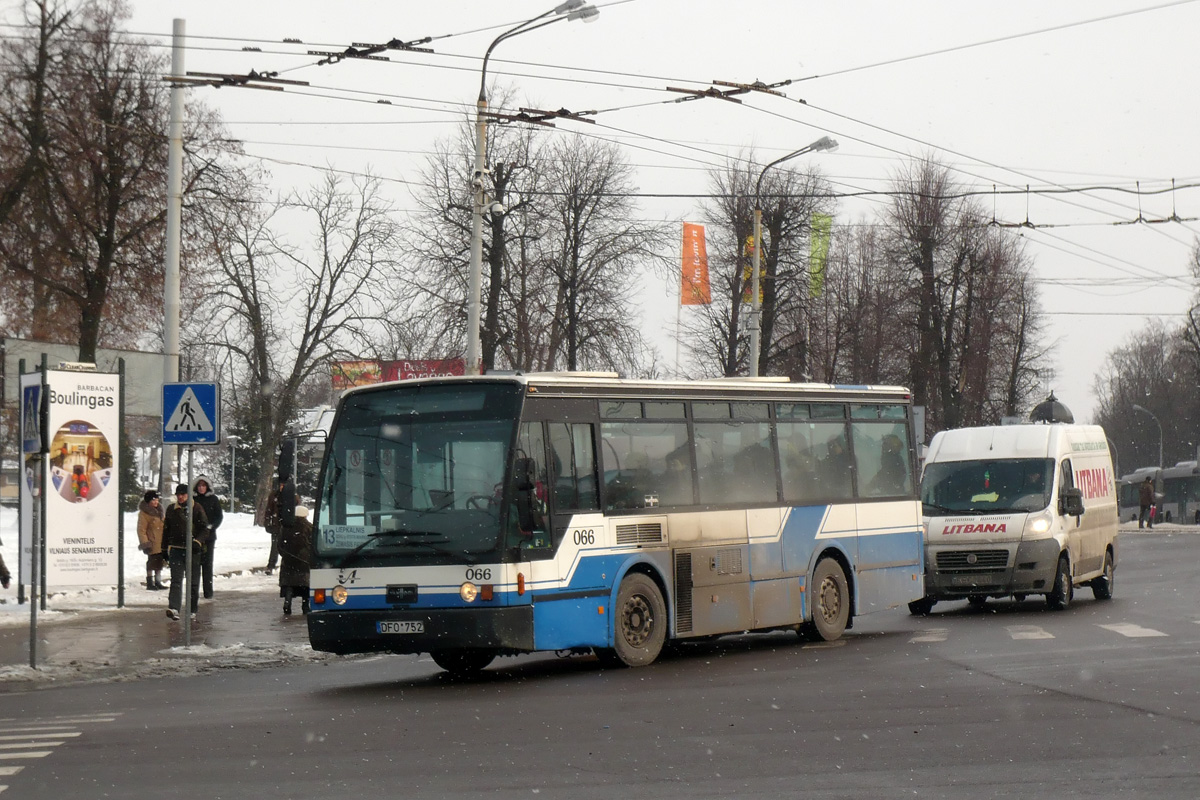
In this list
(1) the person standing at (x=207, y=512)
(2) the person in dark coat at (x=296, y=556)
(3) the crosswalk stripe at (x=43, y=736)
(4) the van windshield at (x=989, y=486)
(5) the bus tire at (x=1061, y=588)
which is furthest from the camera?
(1) the person standing at (x=207, y=512)

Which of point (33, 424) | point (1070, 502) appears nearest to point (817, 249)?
point (1070, 502)

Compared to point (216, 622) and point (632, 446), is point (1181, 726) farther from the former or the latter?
point (216, 622)

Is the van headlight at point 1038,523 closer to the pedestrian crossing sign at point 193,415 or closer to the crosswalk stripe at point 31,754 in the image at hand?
the pedestrian crossing sign at point 193,415

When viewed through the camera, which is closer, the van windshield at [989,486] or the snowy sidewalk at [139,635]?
the snowy sidewalk at [139,635]

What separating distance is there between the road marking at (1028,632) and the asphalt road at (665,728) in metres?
0.76

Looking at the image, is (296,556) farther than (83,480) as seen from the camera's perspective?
No

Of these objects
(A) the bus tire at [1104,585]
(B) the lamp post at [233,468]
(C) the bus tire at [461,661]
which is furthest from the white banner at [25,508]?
(B) the lamp post at [233,468]

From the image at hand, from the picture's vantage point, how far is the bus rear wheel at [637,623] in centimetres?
1498

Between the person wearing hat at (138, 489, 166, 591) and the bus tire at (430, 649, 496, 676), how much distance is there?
1224 cm

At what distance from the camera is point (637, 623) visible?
1527 centimetres

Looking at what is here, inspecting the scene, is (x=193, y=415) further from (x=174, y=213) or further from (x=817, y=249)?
(x=817, y=249)

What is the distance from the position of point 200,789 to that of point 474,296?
1840cm

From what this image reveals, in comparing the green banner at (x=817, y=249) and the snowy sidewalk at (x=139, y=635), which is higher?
the green banner at (x=817, y=249)

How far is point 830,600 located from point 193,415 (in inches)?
280
